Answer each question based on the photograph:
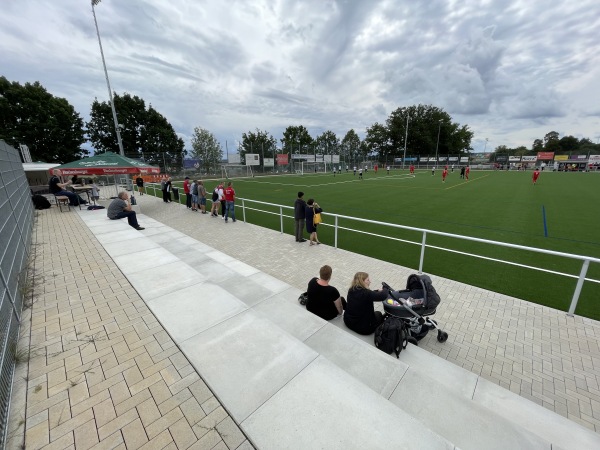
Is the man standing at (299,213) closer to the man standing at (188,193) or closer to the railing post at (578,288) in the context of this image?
the railing post at (578,288)

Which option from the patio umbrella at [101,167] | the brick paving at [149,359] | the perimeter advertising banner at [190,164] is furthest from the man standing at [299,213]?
the perimeter advertising banner at [190,164]

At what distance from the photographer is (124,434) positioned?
6.84ft

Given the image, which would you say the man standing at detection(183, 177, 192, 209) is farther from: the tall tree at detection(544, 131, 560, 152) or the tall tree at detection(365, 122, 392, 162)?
the tall tree at detection(544, 131, 560, 152)

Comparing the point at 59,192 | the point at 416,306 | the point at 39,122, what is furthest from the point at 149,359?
the point at 39,122

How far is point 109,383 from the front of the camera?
257 cm

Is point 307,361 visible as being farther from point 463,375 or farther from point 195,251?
point 195,251

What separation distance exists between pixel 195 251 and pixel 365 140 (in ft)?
301

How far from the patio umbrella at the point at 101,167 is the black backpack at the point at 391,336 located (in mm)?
13257

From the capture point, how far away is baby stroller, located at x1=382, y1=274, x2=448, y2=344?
3.75m

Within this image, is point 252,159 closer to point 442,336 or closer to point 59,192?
point 59,192

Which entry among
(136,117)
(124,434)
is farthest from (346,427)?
(136,117)

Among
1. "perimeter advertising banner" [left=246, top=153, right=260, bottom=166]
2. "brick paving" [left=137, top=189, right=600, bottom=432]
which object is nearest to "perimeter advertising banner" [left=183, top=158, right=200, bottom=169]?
"perimeter advertising banner" [left=246, top=153, right=260, bottom=166]

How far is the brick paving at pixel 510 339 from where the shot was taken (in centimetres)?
322

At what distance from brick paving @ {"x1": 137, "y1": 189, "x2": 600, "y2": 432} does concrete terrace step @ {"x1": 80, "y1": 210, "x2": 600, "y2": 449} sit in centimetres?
50
